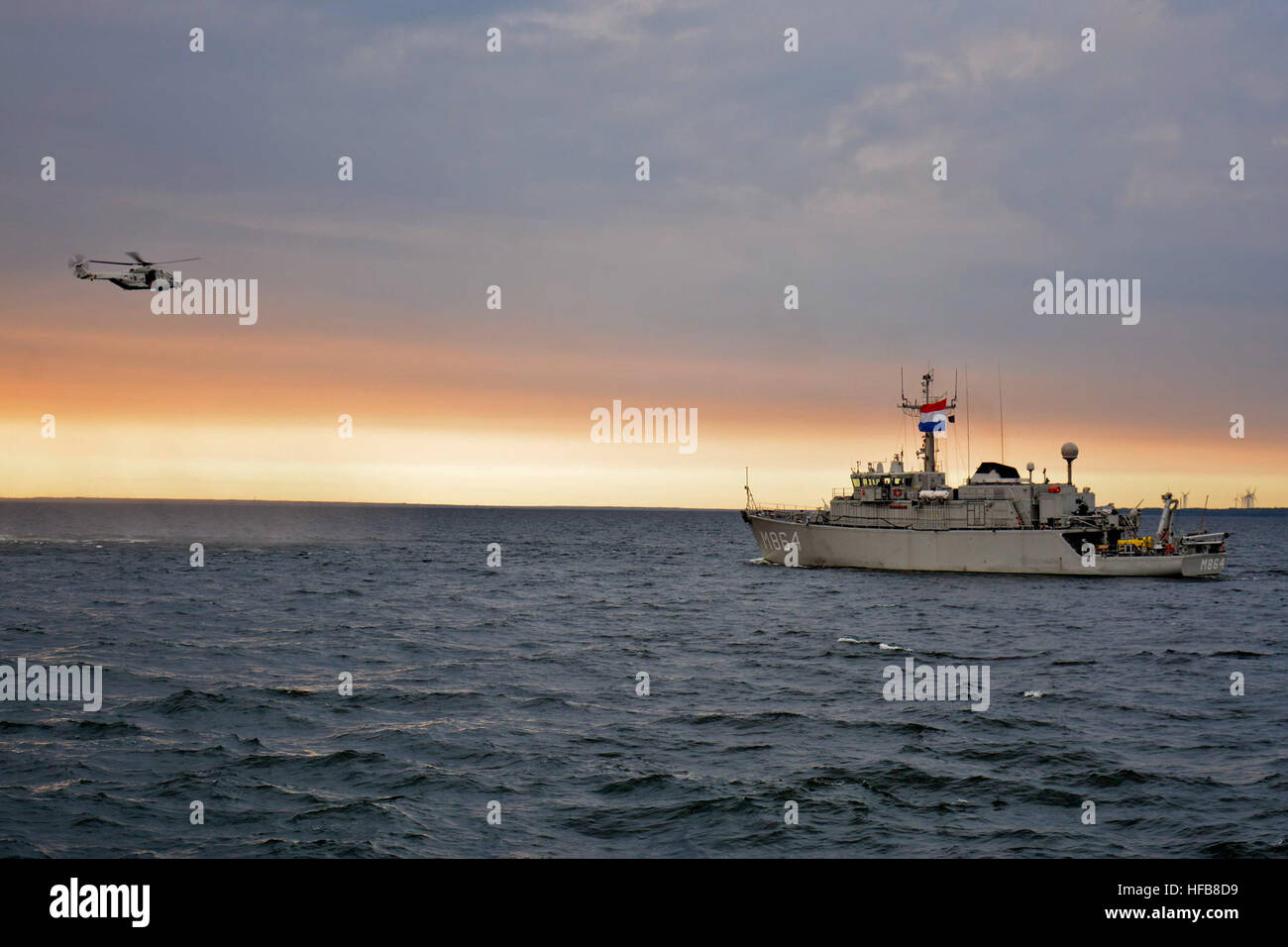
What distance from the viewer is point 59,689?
97.3 feet

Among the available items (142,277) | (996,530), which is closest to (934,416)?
(996,530)

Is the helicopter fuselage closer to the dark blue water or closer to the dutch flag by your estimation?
the dark blue water

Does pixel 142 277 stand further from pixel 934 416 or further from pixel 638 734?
pixel 934 416

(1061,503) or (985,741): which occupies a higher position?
(1061,503)

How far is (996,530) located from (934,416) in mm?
13492

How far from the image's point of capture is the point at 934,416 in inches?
3174

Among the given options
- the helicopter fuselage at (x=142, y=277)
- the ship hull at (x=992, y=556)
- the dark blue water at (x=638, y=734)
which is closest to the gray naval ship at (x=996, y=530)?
the ship hull at (x=992, y=556)

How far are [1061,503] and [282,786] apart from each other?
6664 centimetres

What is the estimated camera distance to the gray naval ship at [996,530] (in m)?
71.4

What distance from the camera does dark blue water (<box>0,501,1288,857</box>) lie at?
17469 millimetres

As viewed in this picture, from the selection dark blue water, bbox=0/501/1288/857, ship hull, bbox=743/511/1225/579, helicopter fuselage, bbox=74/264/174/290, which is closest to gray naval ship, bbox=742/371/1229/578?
ship hull, bbox=743/511/1225/579
